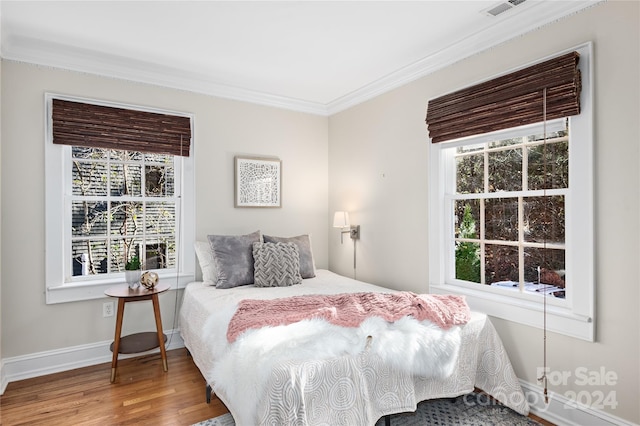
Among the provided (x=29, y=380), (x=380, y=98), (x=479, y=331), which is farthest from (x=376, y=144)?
Answer: (x=29, y=380)

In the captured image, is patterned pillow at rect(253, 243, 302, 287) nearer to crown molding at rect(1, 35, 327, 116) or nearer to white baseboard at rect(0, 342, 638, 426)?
white baseboard at rect(0, 342, 638, 426)

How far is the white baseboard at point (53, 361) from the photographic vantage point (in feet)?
9.40

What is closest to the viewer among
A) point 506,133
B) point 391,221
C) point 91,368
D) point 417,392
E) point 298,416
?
point 298,416

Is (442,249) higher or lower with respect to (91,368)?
higher

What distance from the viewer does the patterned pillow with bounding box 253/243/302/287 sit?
3.28 m

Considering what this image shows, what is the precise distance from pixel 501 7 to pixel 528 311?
1986 mm

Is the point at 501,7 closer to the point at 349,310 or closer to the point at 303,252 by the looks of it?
the point at 349,310

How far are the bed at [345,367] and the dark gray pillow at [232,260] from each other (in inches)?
21.6

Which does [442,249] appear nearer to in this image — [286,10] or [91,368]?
[286,10]

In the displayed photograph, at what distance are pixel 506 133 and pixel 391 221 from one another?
1314 mm

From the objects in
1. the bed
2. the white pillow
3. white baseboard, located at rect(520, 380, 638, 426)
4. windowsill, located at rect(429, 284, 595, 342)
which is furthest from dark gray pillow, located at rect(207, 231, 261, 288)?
white baseboard, located at rect(520, 380, 638, 426)

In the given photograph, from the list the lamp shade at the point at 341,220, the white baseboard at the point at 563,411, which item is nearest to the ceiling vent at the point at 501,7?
the lamp shade at the point at 341,220

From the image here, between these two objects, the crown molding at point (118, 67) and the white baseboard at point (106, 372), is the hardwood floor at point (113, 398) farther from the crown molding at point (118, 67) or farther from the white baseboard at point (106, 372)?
the crown molding at point (118, 67)

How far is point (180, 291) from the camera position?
359cm
